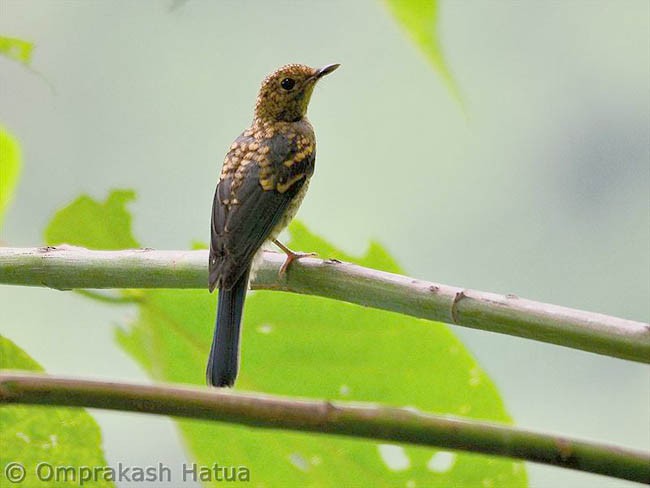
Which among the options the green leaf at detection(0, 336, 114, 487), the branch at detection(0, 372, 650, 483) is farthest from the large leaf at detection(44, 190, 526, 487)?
the branch at detection(0, 372, 650, 483)

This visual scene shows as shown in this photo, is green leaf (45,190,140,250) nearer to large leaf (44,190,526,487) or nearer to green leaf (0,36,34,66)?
large leaf (44,190,526,487)

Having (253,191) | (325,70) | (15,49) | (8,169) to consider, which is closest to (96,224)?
(8,169)

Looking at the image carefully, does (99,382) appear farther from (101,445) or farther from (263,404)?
(101,445)

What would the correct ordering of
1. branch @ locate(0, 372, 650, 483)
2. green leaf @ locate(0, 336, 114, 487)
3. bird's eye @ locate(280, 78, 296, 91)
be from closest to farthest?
branch @ locate(0, 372, 650, 483), green leaf @ locate(0, 336, 114, 487), bird's eye @ locate(280, 78, 296, 91)

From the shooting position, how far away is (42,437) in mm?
1030

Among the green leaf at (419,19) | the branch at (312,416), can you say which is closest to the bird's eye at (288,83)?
the green leaf at (419,19)

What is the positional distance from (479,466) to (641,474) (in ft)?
2.14

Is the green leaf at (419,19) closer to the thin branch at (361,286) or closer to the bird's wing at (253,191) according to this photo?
the thin branch at (361,286)

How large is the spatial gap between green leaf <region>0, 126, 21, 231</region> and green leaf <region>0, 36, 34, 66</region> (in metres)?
0.14

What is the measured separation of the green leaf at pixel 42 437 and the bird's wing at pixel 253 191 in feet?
2.62

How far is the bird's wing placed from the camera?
6.75ft

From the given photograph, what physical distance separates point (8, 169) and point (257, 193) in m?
1.03

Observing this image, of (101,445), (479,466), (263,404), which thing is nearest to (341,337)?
(479,466)

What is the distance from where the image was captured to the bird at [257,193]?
161 centimetres
